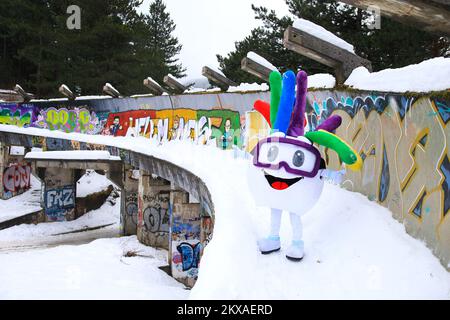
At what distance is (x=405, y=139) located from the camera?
182 inches

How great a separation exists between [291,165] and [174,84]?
373 inches

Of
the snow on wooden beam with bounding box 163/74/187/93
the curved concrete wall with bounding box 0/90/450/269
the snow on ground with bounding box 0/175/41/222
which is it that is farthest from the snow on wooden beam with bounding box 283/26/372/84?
the snow on ground with bounding box 0/175/41/222

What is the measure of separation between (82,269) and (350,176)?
873 cm

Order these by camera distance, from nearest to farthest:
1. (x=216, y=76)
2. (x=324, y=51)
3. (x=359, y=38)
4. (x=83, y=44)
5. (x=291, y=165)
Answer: (x=291, y=165)
(x=324, y=51)
(x=216, y=76)
(x=359, y=38)
(x=83, y=44)

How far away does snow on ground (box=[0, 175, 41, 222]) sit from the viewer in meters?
19.9

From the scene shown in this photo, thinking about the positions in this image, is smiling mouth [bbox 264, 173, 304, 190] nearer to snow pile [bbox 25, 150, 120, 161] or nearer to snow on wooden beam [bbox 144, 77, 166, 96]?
snow on wooden beam [bbox 144, 77, 166, 96]

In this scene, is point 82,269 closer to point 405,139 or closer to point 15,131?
point 405,139

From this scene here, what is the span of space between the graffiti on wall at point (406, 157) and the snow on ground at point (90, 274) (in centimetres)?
556

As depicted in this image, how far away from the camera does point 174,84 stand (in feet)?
43.7

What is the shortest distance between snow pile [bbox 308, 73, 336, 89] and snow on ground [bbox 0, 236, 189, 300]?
5.41m

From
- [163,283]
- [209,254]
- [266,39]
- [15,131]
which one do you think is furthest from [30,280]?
[266,39]

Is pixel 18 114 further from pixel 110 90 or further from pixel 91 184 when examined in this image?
pixel 110 90

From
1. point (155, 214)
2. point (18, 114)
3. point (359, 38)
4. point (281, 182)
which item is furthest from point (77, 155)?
point (281, 182)

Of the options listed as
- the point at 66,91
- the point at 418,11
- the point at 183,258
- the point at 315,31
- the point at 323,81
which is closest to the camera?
the point at 418,11
